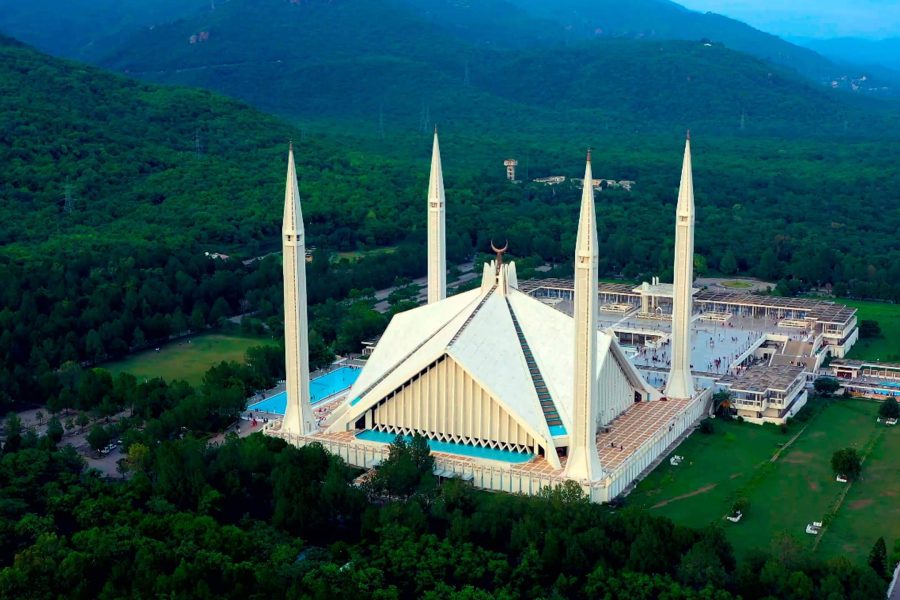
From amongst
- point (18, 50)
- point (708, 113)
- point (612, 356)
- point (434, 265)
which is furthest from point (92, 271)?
point (708, 113)

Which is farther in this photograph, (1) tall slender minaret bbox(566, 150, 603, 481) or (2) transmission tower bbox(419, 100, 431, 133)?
(2) transmission tower bbox(419, 100, 431, 133)

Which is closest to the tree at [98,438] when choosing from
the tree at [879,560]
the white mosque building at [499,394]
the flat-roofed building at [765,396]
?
the white mosque building at [499,394]

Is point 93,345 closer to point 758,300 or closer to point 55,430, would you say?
point 55,430

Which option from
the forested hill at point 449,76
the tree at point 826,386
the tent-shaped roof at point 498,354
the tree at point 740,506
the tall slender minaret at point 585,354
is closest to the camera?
the tall slender minaret at point 585,354

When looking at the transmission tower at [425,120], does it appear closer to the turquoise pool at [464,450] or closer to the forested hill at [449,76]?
the forested hill at [449,76]

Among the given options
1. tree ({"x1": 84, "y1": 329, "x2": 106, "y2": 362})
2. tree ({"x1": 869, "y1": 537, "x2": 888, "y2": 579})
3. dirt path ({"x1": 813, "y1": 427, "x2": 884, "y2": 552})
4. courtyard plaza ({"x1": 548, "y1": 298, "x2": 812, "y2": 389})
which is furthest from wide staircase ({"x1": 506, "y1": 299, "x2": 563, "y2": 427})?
tree ({"x1": 84, "y1": 329, "x2": 106, "y2": 362})

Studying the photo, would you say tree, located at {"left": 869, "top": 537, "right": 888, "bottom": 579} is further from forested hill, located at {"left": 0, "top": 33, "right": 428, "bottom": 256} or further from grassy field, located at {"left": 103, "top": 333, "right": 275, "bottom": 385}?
forested hill, located at {"left": 0, "top": 33, "right": 428, "bottom": 256}
